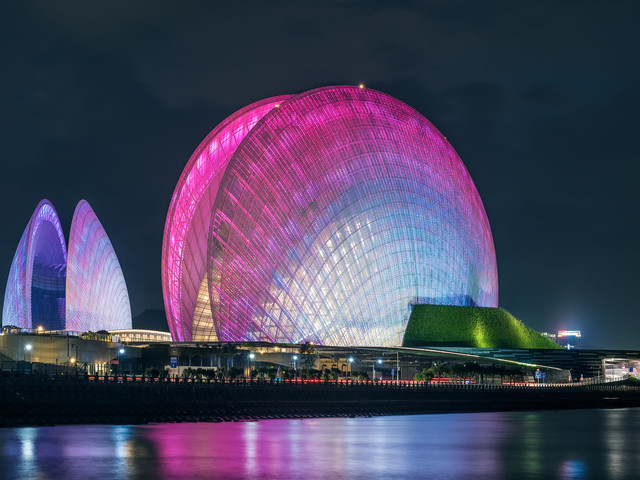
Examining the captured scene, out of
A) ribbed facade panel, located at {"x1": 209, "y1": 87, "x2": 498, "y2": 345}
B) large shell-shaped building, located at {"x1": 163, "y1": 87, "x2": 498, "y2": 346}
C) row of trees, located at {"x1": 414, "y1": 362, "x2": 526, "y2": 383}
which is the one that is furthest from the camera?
large shell-shaped building, located at {"x1": 163, "y1": 87, "x2": 498, "y2": 346}

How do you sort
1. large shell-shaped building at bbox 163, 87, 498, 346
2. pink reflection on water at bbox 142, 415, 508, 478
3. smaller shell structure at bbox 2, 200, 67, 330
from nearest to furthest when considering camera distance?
1. pink reflection on water at bbox 142, 415, 508, 478
2. large shell-shaped building at bbox 163, 87, 498, 346
3. smaller shell structure at bbox 2, 200, 67, 330

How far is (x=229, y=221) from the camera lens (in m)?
105

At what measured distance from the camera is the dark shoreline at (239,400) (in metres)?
63.2

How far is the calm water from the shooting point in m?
43.4

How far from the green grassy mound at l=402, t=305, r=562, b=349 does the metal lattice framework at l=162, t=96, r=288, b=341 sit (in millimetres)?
24739

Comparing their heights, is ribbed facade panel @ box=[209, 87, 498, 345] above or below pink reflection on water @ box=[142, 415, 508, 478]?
above

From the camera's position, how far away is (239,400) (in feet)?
245

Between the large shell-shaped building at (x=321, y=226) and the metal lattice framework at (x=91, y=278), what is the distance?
16.9 m

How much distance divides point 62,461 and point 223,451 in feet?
28.1

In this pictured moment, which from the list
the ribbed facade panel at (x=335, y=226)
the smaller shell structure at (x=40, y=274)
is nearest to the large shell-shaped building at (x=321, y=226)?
the ribbed facade panel at (x=335, y=226)

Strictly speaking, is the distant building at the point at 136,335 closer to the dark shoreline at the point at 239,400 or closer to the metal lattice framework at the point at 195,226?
the metal lattice framework at the point at 195,226

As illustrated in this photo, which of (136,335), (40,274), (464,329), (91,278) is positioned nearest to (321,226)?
(464,329)


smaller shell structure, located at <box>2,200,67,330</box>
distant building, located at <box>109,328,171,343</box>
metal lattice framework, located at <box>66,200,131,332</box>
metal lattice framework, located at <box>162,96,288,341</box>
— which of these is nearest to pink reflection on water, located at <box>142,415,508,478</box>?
metal lattice framework, located at <box>162,96,288,341</box>

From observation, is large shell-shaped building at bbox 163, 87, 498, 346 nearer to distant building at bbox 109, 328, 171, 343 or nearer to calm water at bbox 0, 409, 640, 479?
distant building at bbox 109, 328, 171, 343
